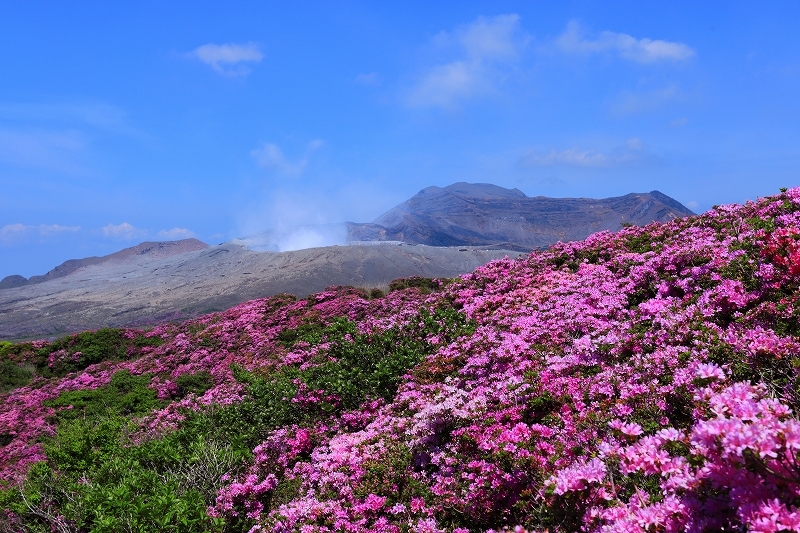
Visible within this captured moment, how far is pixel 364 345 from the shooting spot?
409 inches

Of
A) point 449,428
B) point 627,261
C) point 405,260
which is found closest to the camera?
point 449,428

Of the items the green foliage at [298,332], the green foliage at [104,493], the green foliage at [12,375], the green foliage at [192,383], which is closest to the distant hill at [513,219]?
the green foliage at [12,375]

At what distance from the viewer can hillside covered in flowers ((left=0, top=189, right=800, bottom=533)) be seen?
2.77 metres

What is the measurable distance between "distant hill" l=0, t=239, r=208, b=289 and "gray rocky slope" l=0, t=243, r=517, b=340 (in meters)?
32.7

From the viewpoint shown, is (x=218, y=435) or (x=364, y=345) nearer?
(x=218, y=435)

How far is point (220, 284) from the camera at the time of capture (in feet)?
140

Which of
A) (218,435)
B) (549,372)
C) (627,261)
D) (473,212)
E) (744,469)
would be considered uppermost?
(473,212)

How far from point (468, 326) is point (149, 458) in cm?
613

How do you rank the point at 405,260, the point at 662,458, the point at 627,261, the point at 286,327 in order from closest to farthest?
the point at 662,458 → the point at 627,261 → the point at 286,327 → the point at 405,260

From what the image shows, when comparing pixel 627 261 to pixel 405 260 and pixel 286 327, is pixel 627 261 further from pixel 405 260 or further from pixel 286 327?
pixel 405 260

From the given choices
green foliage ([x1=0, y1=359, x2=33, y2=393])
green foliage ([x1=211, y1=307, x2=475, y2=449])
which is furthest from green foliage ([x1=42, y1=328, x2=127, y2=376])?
green foliage ([x1=211, y1=307, x2=475, y2=449])

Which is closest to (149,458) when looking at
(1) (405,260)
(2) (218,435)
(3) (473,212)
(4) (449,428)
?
(2) (218,435)

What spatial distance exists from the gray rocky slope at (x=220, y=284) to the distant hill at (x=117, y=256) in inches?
1286

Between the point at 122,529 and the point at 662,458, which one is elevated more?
the point at 662,458
